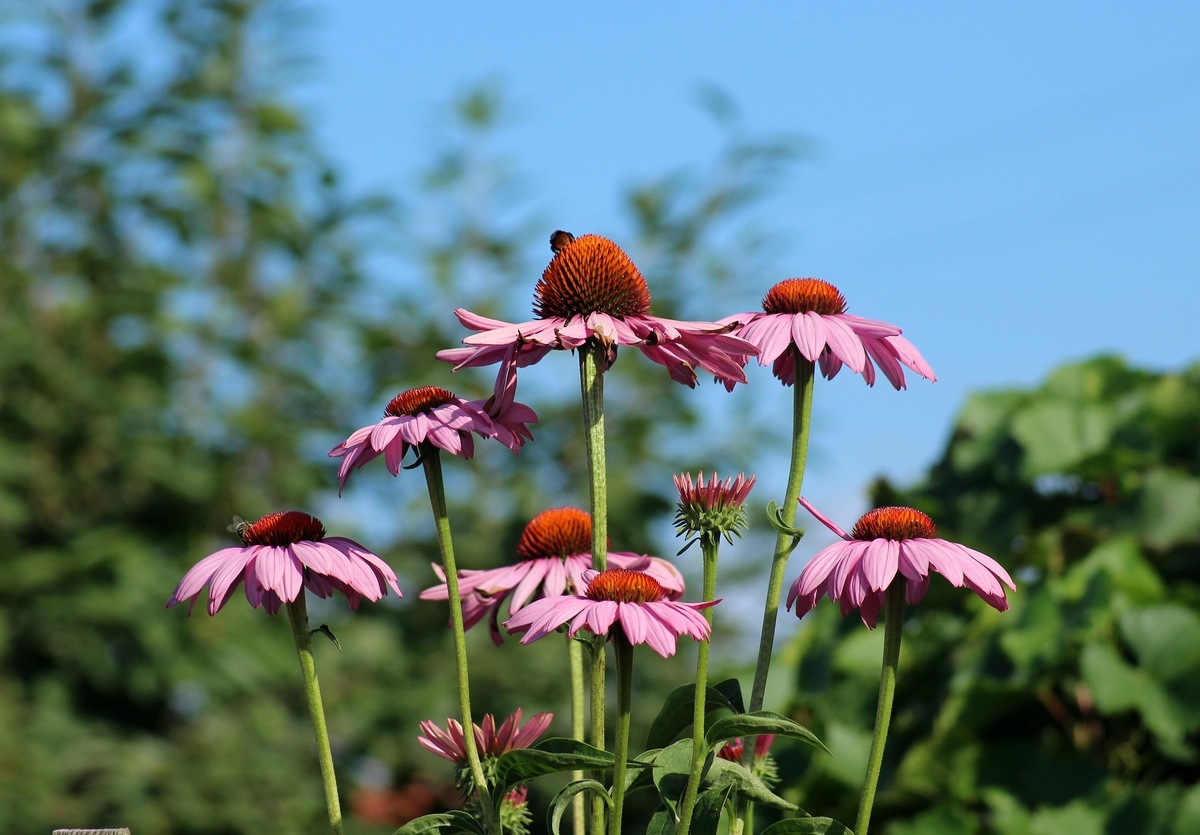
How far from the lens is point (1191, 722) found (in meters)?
2.64

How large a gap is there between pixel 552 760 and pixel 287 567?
0.28 metres

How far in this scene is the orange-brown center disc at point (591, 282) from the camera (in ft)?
3.84

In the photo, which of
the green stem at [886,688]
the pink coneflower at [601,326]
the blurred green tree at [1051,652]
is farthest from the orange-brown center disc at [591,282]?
the blurred green tree at [1051,652]

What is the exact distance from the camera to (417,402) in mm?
1182

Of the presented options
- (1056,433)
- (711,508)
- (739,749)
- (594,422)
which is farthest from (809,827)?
(1056,433)

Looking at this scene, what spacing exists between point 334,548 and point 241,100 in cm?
487

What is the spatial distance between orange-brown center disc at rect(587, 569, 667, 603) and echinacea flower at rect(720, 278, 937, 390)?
8.7 inches

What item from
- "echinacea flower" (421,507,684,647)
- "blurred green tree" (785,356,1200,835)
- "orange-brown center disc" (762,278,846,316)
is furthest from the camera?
"blurred green tree" (785,356,1200,835)

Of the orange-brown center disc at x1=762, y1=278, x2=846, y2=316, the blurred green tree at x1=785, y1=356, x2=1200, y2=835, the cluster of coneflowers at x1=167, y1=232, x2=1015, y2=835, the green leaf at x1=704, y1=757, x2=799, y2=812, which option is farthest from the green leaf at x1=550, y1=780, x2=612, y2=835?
the blurred green tree at x1=785, y1=356, x2=1200, y2=835

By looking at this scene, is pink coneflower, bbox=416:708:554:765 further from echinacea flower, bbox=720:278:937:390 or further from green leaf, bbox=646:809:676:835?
echinacea flower, bbox=720:278:937:390

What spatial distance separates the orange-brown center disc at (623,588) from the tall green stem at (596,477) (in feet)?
0.18

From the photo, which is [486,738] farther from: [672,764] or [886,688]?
[886,688]

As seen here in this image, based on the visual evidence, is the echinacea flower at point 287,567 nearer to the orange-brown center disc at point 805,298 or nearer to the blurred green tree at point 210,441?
the orange-brown center disc at point 805,298

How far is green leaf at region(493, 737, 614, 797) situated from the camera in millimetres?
1010
